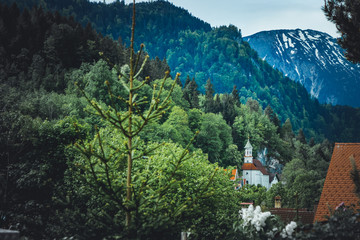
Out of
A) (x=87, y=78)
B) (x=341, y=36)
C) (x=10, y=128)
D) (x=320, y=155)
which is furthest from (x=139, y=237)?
(x=320, y=155)

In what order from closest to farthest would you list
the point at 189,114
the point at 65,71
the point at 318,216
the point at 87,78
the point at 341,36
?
the point at 341,36 < the point at 318,216 < the point at 87,78 < the point at 65,71 < the point at 189,114

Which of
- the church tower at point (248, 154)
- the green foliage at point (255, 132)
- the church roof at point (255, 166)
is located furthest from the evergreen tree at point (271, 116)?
the church tower at point (248, 154)

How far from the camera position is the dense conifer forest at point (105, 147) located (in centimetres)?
903

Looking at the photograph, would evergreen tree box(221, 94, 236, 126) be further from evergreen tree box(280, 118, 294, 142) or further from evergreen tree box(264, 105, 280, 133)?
evergreen tree box(280, 118, 294, 142)

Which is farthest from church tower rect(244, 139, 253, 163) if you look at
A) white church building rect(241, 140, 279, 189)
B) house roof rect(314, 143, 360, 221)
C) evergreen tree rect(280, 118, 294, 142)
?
house roof rect(314, 143, 360, 221)

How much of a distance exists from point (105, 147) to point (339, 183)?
9.59 m

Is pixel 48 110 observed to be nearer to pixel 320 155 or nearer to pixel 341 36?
pixel 341 36

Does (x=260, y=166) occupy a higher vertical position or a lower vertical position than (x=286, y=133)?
lower

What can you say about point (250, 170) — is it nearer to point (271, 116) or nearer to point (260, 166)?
point (260, 166)

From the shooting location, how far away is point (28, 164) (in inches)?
1043

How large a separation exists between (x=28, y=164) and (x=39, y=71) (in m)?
51.4

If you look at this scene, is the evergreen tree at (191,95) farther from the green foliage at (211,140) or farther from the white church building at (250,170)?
the white church building at (250,170)

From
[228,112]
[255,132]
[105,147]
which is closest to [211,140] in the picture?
[228,112]

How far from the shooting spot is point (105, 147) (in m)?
10.3
